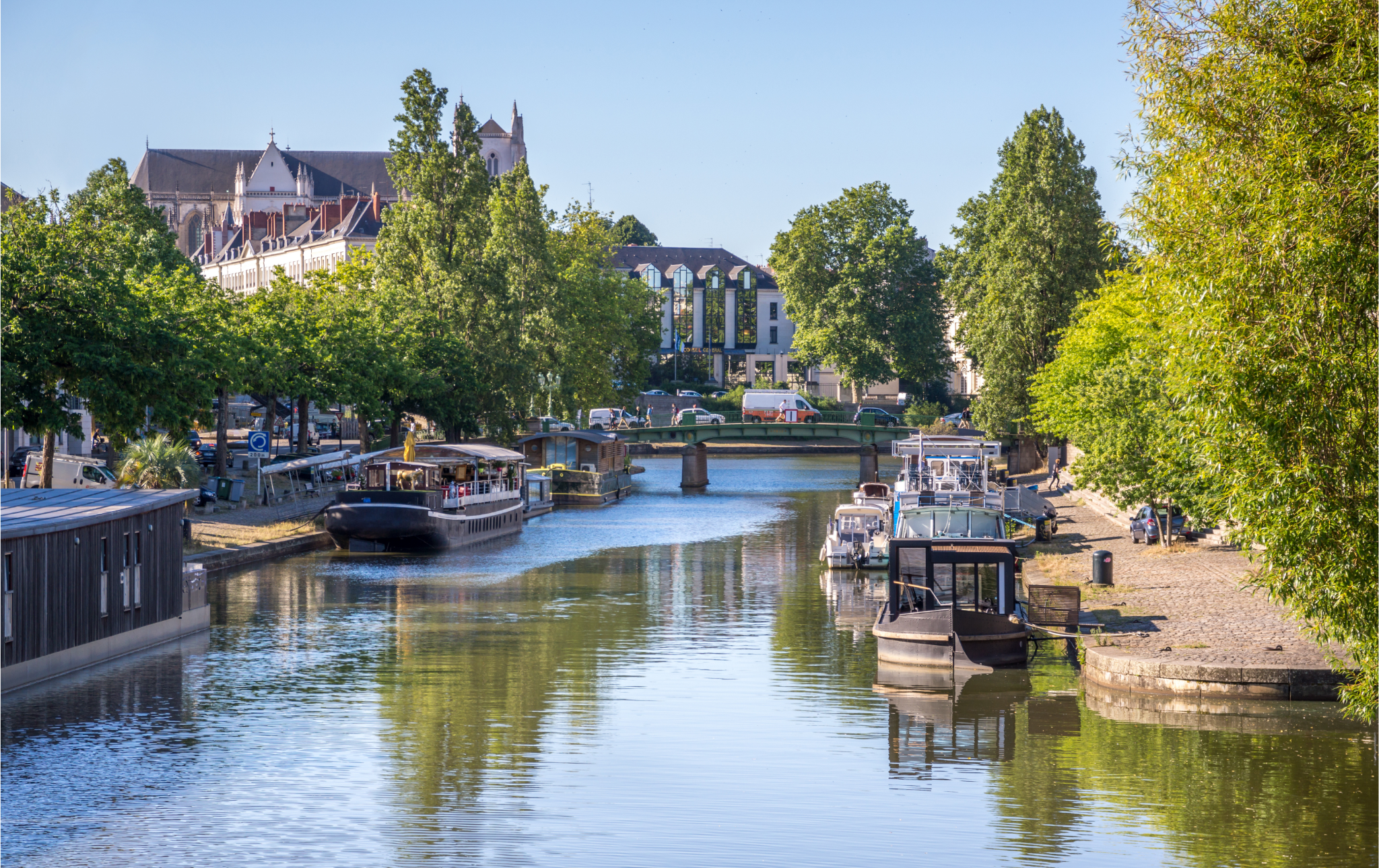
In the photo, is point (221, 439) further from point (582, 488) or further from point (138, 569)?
point (138, 569)

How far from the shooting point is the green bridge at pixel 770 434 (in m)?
94.4

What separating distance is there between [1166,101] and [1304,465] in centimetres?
446

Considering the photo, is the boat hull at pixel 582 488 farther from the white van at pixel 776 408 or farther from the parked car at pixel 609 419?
the white van at pixel 776 408

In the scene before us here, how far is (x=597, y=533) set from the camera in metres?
63.7

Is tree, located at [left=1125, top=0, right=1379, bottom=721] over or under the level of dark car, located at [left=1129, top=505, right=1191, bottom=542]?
over

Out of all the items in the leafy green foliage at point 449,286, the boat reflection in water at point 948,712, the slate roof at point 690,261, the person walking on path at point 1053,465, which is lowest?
the boat reflection in water at point 948,712

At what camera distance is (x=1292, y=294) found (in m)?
15.3

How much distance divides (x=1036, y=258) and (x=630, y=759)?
189 ft

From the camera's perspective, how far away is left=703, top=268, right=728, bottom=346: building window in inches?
6772

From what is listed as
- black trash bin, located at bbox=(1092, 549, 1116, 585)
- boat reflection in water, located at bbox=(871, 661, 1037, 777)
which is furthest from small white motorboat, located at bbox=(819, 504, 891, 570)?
boat reflection in water, located at bbox=(871, 661, 1037, 777)

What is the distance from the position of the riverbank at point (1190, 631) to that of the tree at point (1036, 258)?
3135 centimetres

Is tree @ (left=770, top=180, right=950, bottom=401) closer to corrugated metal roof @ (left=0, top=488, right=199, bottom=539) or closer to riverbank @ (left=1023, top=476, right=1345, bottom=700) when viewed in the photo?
riverbank @ (left=1023, top=476, right=1345, bottom=700)

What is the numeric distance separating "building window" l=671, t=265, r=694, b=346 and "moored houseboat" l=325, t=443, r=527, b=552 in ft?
333

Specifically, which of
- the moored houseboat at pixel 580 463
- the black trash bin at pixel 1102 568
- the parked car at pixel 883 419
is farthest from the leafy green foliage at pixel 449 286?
the black trash bin at pixel 1102 568
